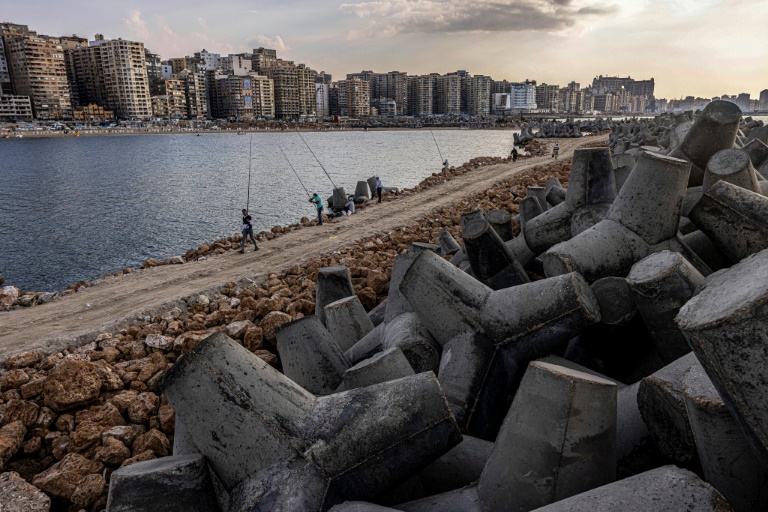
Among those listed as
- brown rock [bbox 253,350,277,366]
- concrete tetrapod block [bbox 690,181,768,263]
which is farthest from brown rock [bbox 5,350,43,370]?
concrete tetrapod block [bbox 690,181,768,263]

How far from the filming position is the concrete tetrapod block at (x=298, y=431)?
→ 2.85m

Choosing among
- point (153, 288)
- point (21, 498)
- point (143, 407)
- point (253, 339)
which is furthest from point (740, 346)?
point (153, 288)

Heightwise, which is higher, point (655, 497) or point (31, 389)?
point (655, 497)

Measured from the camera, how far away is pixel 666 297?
3459 millimetres

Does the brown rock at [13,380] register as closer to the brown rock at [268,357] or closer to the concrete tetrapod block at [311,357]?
the brown rock at [268,357]

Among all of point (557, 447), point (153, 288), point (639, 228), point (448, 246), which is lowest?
point (153, 288)

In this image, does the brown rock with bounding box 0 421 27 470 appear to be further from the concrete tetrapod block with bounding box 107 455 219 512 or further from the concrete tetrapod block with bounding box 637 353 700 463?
the concrete tetrapod block with bounding box 637 353 700 463

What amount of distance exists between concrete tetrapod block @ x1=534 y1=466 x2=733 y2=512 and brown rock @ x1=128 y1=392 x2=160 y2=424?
426cm

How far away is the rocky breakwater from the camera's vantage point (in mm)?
2188

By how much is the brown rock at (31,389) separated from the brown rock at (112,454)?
2.01 m

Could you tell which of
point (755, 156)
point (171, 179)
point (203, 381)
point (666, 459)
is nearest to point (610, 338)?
point (666, 459)

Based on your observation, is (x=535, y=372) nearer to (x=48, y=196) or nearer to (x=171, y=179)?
(x=48, y=196)

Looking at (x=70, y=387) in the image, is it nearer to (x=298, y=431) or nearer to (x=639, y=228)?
(x=298, y=431)

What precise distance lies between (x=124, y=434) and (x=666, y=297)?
14.9 ft
